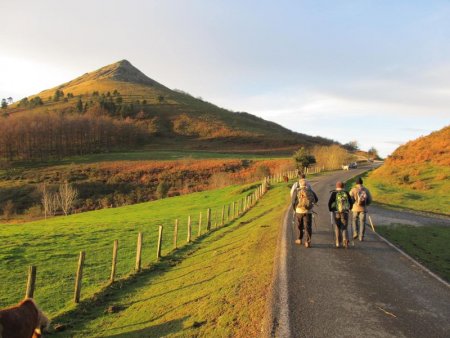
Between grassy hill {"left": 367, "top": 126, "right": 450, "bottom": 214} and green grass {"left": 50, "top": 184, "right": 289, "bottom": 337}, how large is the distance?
1959 cm

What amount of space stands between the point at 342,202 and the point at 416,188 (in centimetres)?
2851

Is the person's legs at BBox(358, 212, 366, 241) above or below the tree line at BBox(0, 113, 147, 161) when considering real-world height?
below

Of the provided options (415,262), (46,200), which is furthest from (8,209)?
(415,262)

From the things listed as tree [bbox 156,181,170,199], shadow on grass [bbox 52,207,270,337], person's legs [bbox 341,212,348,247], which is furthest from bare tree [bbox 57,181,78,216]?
person's legs [bbox 341,212,348,247]

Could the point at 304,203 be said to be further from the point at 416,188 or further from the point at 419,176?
the point at 419,176

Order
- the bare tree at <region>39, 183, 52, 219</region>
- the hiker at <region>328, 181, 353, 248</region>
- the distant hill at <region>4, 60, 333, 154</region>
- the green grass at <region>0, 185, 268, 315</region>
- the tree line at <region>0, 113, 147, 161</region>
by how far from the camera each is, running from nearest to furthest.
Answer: the hiker at <region>328, 181, 353, 248</region> → the green grass at <region>0, 185, 268, 315</region> → the bare tree at <region>39, 183, 52, 219</region> → the tree line at <region>0, 113, 147, 161</region> → the distant hill at <region>4, 60, 333, 154</region>

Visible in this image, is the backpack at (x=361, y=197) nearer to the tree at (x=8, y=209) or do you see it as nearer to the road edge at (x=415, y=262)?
the road edge at (x=415, y=262)

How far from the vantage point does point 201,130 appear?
15625cm

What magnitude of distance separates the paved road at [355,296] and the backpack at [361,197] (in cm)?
227

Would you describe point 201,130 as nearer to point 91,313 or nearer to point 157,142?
point 157,142

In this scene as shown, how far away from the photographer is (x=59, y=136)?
116312 millimetres

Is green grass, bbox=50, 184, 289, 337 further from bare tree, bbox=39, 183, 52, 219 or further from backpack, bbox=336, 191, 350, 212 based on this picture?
bare tree, bbox=39, 183, 52, 219

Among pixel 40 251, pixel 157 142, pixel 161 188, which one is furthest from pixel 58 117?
pixel 40 251

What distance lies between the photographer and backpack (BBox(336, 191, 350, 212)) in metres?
13.5
